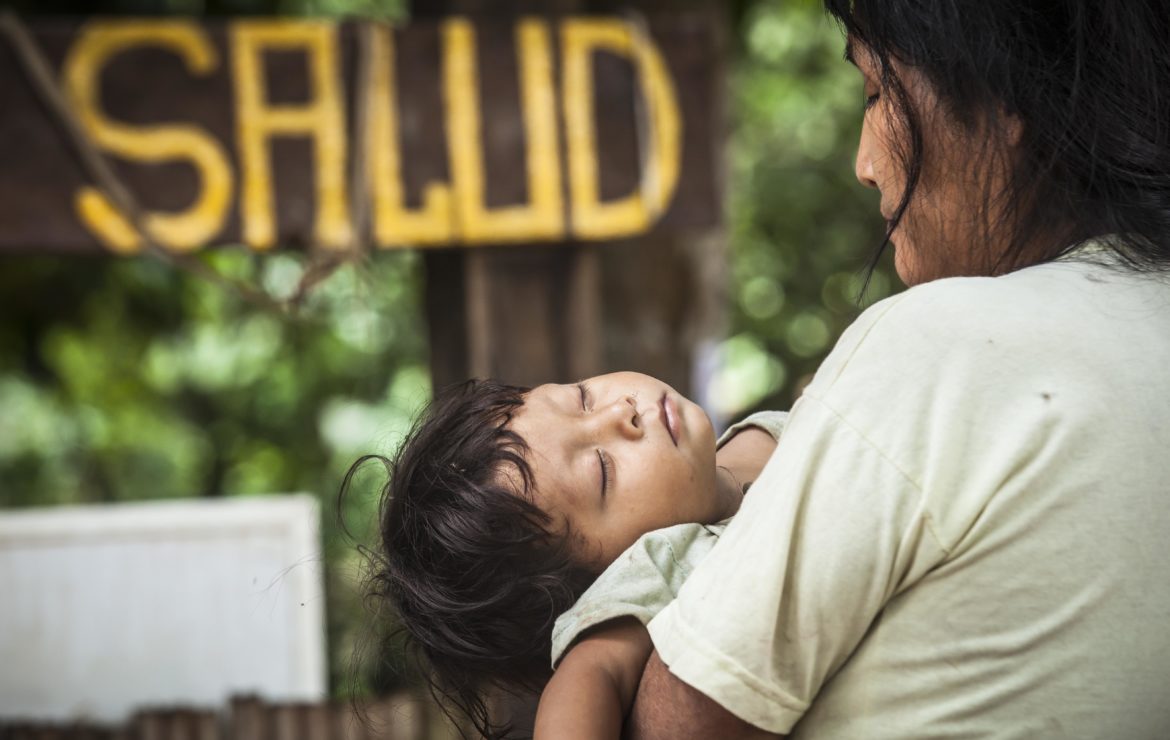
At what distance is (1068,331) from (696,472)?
57 centimetres

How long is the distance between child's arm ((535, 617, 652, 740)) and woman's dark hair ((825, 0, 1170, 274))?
21.7 inches

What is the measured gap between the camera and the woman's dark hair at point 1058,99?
1158mm

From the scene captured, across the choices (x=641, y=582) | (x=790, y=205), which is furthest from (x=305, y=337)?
(x=641, y=582)

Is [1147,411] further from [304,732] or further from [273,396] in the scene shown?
[273,396]

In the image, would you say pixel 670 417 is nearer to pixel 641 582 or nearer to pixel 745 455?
pixel 745 455

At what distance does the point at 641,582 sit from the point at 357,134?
1.96m

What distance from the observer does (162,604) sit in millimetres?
3506

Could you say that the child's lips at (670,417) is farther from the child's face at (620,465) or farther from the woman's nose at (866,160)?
the woman's nose at (866,160)

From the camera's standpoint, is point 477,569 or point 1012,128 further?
point 477,569

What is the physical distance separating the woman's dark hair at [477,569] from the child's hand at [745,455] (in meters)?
0.27

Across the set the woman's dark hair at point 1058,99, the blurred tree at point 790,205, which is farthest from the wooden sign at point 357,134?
the blurred tree at point 790,205

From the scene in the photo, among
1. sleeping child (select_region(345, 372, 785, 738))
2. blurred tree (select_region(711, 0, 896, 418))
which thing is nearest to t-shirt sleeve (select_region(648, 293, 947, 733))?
sleeping child (select_region(345, 372, 785, 738))

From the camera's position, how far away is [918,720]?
1.02 meters

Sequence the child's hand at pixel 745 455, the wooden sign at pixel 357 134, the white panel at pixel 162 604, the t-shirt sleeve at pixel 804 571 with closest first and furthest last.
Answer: the t-shirt sleeve at pixel 804 571 → the child's hand at pixel 745 455 → the wooden sign at pixel 357 134 → the white panel at pixel 162 604
